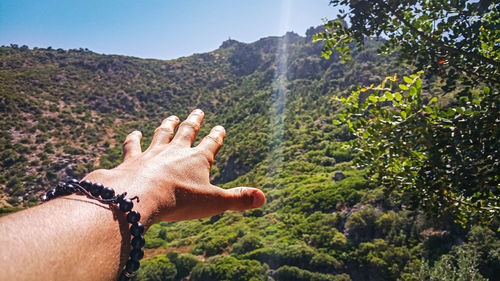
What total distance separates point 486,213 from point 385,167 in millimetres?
1295

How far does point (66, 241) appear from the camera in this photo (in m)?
1.08

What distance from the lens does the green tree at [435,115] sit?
8.63ft

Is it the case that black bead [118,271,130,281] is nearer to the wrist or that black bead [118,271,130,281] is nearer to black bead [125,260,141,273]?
black bead [125,260,141,273]

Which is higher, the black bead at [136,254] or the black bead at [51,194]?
the black bead at [51,194]

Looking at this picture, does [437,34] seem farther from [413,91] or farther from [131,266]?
[131,266]

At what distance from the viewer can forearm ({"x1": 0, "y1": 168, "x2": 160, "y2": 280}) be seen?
0.92 m

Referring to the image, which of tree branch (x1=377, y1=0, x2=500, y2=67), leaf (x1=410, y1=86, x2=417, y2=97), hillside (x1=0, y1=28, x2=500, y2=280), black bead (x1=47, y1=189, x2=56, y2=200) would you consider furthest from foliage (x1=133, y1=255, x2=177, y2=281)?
leaf (x1=410, y1=86, x2=417, y2=97)

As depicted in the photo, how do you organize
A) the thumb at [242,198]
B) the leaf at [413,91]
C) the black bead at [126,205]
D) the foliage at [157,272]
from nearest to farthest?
1. the black bead at [126,205]
2. the thumb at [242,198]
3. the leaf at [413,91]
4. the foliage at [157,272]

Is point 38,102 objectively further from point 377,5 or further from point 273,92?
point 377,5

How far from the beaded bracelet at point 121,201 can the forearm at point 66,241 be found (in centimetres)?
3

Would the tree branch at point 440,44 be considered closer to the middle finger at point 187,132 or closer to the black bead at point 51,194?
the middle finger at point 187,132

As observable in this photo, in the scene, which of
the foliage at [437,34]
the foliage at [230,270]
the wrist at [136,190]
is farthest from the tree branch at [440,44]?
the foliage at [230,270]

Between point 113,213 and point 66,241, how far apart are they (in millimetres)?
283

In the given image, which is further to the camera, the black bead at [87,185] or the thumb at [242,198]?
the thumb at [242,198]
